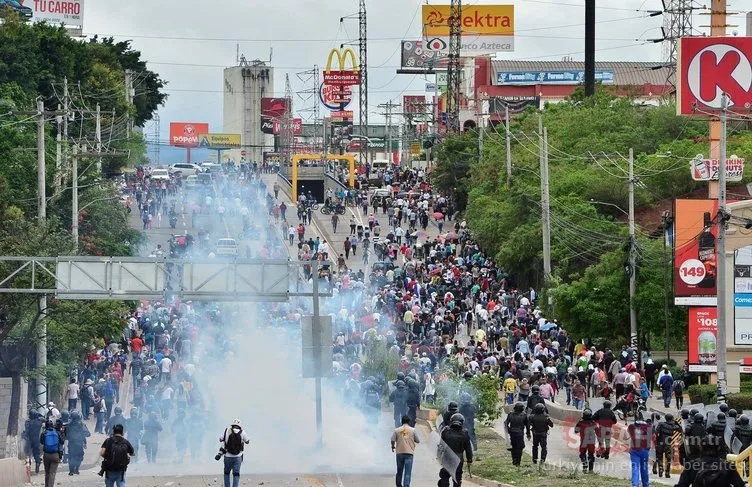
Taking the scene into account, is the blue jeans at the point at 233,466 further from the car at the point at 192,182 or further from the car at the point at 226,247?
the car at the point at 192,182

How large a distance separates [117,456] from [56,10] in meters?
103

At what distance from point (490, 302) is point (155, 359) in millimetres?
14050

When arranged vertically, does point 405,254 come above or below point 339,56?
below

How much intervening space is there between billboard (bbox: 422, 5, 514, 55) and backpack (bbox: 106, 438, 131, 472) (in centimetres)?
12952

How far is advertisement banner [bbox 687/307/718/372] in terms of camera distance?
41.9 metres

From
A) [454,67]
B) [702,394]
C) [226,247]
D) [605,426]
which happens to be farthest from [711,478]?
[454,67]

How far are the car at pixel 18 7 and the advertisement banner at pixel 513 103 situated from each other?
31.3 m

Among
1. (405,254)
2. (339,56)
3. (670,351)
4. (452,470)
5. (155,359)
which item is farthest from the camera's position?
(339,56)

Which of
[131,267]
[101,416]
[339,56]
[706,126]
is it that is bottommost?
[101,416]

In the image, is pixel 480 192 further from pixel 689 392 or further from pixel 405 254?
pixel 689 392

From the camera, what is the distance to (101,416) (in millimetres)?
39312

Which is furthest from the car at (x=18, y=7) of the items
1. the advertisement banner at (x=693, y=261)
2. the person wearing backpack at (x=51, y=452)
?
the person wearing backpack at (x=51, y=452)

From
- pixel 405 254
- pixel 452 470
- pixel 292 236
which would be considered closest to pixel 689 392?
pixel 452 470

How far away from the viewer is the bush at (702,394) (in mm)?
39344
